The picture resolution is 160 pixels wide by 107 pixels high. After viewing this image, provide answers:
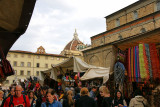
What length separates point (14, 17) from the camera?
2.50 metres

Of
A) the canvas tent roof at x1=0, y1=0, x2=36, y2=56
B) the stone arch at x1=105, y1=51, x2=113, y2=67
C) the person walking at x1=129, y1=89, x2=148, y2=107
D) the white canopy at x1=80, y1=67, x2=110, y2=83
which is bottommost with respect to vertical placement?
the person walking at x1=129, y1=89, x2=148, y2=107

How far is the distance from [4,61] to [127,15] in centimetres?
2698

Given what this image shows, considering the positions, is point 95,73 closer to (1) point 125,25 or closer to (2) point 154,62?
(2) point 154,62

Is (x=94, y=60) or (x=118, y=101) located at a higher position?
(x=94, y=60)

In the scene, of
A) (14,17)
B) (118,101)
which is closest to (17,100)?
(14,17)

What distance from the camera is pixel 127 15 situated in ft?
91.2

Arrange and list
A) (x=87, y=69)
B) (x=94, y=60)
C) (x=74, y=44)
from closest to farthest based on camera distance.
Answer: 1. (x=87, y=69)
2. (x=94, y=60)
3. (x=74, y=44)

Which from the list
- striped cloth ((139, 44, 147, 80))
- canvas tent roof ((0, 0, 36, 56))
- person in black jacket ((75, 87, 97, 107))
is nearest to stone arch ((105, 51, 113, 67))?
striped cloth ((139, 44, 147, 80))

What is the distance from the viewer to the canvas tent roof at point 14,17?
83.6 inches

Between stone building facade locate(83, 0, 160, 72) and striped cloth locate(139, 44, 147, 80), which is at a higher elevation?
stone building facade locate(83, 0, 160, 72)

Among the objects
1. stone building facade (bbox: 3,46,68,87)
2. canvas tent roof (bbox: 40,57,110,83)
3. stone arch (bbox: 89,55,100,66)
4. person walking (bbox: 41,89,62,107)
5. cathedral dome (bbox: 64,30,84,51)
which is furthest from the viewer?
cathedral dome (bbox: 64,30,84,51)

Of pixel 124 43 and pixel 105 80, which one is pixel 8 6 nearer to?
pixel 124 43

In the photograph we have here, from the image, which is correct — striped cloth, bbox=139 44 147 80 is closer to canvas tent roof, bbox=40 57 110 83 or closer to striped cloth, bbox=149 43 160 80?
striped cloth, bbox=149 43 160 80

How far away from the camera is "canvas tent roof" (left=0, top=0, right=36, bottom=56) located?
2123mm
